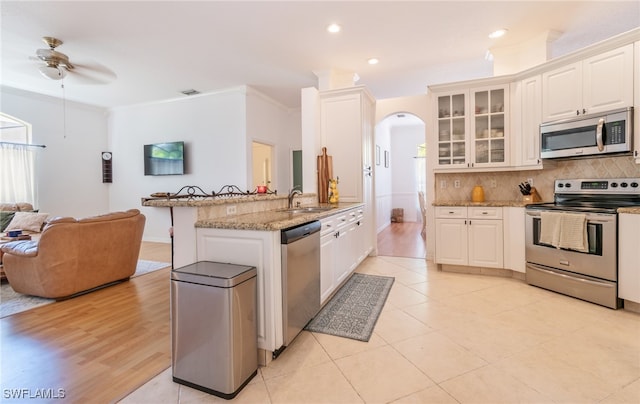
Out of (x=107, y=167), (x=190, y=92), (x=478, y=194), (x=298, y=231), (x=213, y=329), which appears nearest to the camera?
(x=213, y=329)

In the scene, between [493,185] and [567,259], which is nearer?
[567,259]

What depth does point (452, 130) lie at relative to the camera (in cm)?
407

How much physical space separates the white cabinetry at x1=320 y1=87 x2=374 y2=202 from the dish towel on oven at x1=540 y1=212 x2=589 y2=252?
2129 millimetres

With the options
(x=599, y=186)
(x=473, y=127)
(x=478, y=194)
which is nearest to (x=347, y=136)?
(x=473, y=127)

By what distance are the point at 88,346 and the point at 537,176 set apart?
197 inches

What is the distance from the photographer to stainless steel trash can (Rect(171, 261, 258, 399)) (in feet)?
5.23

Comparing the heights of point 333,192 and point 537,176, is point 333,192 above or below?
below

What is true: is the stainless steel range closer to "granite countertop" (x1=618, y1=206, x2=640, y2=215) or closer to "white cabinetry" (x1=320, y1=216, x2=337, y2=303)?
"granite countertop" (x1=618, y1=206, x2=640, y2=215)

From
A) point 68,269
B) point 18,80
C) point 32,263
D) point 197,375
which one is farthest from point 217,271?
point 18,80

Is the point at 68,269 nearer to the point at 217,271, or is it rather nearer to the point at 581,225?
the point at 217,271

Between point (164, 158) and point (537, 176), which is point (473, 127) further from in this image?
point (164, 158)

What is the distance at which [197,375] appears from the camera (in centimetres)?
167

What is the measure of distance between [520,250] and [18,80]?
317 inches

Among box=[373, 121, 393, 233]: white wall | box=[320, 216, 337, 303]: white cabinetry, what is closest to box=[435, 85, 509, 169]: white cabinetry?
box=[320, 216, 337, 303]: white cabinetry
